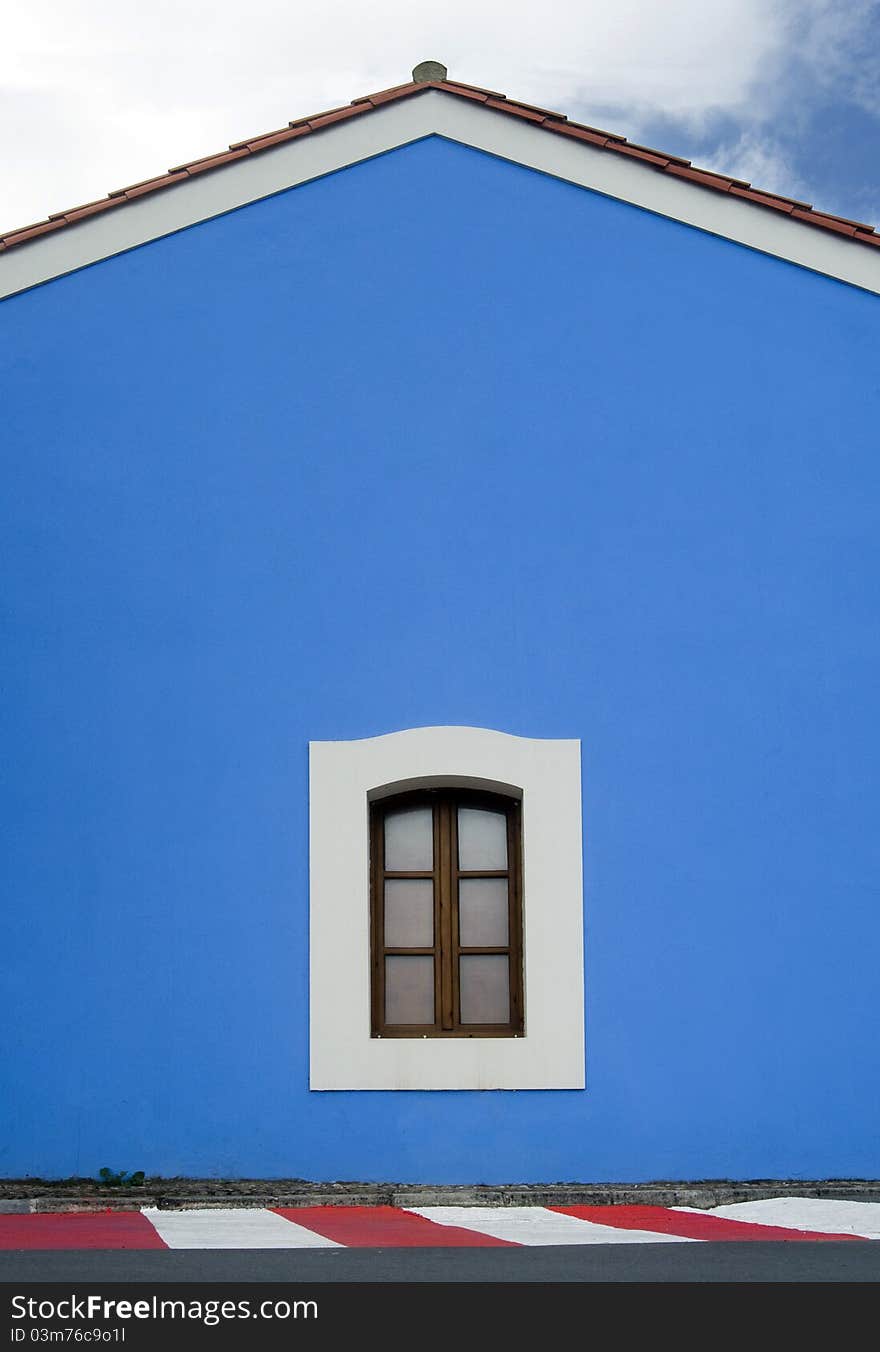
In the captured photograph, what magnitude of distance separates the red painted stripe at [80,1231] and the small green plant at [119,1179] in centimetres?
32

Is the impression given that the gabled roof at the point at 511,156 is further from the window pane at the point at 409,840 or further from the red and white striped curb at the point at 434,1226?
the red and white striped curb at the point at 434,1226

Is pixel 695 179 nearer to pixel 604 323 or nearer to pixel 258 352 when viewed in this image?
pixel 604 323

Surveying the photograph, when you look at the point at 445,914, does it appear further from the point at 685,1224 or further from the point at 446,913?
the point at 685,1224

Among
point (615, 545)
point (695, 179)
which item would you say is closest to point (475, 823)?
point (615, 545)

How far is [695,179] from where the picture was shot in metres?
9.25

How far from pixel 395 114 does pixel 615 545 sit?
2.73 meters

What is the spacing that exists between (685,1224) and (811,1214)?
66cm

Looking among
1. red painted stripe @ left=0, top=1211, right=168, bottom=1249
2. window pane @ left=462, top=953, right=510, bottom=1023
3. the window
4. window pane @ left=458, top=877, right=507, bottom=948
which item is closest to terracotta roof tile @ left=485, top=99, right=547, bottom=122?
the window

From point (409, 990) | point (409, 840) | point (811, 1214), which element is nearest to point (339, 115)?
point (409, 840)

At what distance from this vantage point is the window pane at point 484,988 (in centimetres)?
891

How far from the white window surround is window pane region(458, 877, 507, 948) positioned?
1.11 ft

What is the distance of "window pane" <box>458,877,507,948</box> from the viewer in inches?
353

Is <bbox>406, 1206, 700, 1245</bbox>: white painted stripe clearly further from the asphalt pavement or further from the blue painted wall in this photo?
the blue painted wall
